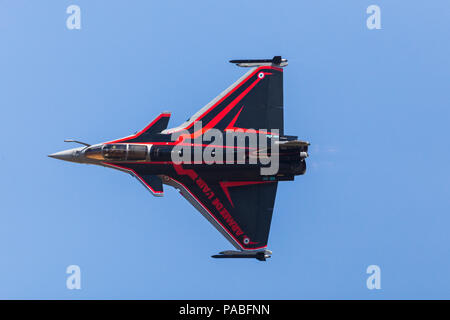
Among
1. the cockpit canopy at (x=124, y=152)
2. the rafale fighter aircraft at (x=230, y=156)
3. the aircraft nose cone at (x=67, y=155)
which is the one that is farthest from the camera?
the aircraft nose cone at (x=67, y=155)

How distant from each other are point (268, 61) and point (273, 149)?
4.90 metres

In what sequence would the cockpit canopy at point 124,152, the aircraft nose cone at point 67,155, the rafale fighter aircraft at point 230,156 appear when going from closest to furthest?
1. the cockpit canopy at point 124,152
2. the rafale fighter aircraft at point 230,156
3. the aircraft nose cone at point 67,155

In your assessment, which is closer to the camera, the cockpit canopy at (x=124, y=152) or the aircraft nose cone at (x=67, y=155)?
the cockpit canopy at (x=124, y=152)

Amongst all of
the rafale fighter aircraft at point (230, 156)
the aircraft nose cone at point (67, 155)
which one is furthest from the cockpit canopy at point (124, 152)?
the aircraft nose cone at point (67, 155)

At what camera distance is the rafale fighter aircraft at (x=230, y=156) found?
3209 centimetres

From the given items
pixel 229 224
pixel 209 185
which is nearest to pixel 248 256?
pixel 229 224

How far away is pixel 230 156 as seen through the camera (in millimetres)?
32094

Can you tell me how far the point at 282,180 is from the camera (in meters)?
32.9
